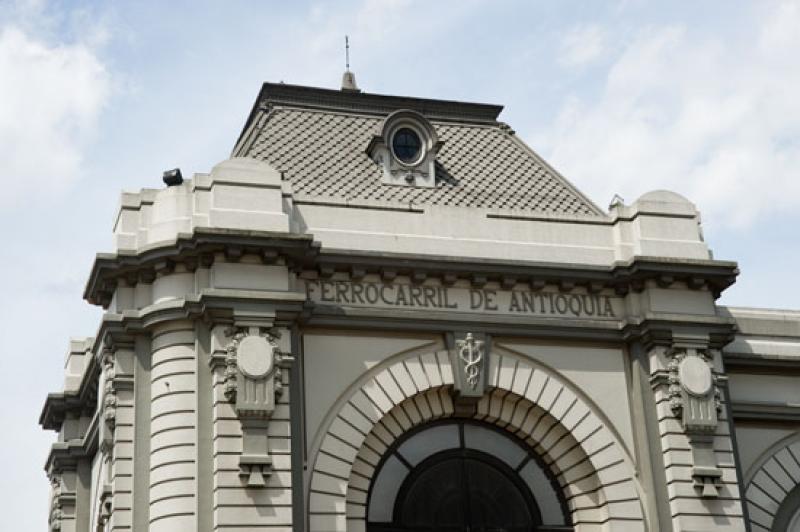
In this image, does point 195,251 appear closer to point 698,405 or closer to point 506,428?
point 506,428

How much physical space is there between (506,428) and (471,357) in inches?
69.5

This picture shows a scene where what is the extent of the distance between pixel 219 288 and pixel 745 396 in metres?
12.1

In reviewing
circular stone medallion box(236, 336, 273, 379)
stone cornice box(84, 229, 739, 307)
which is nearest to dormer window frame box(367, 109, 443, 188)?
stone cornice box(84, 229, 739, 307)

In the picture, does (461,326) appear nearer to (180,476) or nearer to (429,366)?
(429,366)

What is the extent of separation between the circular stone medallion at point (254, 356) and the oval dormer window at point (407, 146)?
23.7 ft

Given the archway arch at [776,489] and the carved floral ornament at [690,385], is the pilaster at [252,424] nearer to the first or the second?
the carved floral ornament at [690,385]

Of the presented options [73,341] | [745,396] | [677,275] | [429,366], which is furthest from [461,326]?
[73,341]

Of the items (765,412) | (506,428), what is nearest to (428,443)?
(506,428)

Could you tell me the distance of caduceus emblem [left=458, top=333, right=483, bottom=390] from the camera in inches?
1088

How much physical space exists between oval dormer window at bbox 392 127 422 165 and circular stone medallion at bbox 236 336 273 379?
23.7 ft

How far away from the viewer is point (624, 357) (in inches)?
1144

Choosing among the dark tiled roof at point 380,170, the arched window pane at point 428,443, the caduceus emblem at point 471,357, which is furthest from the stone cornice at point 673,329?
the arched window pane at point 428,443

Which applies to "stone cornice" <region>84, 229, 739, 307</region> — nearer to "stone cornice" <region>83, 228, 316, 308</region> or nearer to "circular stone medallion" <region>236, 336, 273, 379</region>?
"stone cornice" <region>83, 228, 316, 308</region>

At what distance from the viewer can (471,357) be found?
27.8 metres
